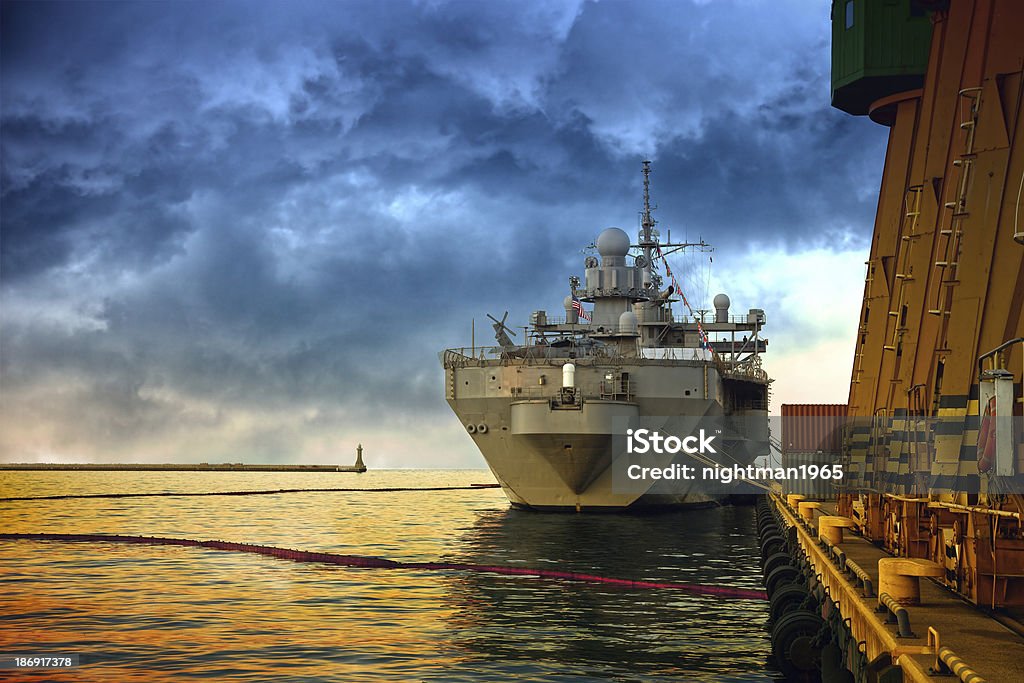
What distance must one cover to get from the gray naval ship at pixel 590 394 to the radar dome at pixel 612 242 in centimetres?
105

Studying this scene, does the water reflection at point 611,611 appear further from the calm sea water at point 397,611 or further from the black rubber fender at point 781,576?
the black rubber fender at point 781,576

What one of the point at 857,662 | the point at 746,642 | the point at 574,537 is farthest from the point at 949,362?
the point at 574,537

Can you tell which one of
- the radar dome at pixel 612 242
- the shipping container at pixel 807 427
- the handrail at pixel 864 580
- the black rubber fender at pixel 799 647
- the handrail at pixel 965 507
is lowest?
the black rubber fender at pixel 799 647

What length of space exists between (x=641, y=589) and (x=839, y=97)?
19175 mm

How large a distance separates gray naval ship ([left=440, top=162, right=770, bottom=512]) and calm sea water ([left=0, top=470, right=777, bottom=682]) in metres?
5.00

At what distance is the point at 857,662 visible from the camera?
11.7m

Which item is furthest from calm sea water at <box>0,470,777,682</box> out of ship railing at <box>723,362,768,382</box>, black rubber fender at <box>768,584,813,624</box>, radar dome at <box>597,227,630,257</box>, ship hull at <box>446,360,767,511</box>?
radar dome at <box>597,227,630,257</box>

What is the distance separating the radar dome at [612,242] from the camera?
220 ft

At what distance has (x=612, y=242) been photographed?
67.1 metres

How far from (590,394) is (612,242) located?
15859 mm

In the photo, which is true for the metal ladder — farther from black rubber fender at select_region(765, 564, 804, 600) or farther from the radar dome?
the radar dome

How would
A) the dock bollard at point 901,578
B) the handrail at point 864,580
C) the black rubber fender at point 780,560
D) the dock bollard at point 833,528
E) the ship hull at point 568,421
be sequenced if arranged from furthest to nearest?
the ship hull at point 568,421
the black rubber fender at point 780,560
the dock bollard at point 833,528
the handrail at point 864,580
the dock bollard at point 901,578

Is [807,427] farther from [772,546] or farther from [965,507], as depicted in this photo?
[965,507]

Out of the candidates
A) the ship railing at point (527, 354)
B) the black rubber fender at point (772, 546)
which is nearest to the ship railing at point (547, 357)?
the ship railing at point (527, 354)
